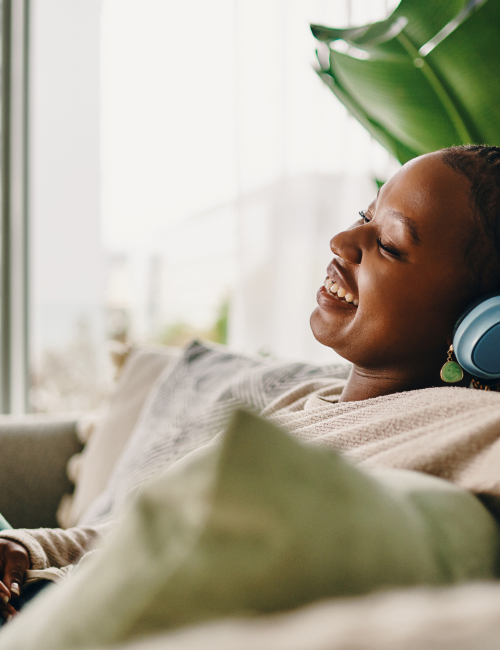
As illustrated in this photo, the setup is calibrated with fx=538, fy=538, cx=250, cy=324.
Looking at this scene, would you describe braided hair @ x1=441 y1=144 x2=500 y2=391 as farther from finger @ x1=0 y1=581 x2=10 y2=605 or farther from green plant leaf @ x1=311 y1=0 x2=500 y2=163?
finger @ x1=0 y1=581 x2=10 y2=605

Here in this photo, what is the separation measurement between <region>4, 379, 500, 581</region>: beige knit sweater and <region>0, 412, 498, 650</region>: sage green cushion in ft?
0.43

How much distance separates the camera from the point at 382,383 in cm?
77

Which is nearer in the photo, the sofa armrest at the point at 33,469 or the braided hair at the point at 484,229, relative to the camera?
the braided hair at the point at 484,229

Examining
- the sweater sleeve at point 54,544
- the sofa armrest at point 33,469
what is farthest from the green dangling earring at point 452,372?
the sofa armrest at point 33,469

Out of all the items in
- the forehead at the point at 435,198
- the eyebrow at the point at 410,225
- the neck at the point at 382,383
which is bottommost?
the neck at the point at 382,383

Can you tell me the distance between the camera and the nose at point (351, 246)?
77cm

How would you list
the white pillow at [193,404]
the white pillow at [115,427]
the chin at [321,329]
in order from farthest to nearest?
1. the white pillow at [115,427]
2. the white pillow at [193,404]
3. the chin at [321,329]

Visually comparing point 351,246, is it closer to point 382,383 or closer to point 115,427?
point 382,383

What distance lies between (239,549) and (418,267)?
545mm

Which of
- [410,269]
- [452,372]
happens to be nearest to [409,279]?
[410,269]

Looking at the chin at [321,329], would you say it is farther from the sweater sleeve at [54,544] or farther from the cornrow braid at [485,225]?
the sweater sleeve at [54,544]

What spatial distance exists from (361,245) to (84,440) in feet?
3.64

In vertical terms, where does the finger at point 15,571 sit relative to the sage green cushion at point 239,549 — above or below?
below

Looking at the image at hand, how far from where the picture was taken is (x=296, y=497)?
10.2 inches
